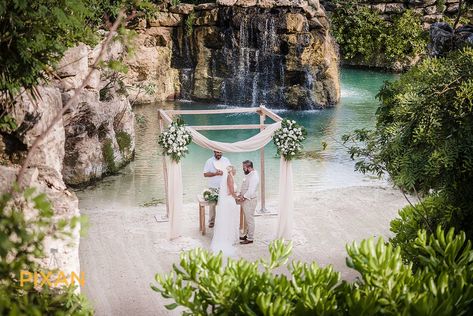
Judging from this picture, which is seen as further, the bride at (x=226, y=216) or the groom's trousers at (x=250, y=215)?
the groom's trousers at (x=250, y=215)

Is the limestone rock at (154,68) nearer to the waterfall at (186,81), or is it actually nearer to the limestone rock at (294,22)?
the waterfall at (186,81)

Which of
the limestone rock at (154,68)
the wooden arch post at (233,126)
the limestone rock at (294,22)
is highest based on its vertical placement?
the limestone rock at (294,22)

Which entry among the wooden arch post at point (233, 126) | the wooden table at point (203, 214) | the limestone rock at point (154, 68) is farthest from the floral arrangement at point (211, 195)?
the limestone rock at point (154, 68)

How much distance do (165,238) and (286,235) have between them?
1.95 m

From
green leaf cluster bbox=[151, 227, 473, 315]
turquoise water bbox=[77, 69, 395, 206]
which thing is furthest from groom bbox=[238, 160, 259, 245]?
green leaf cluster bbox=[151, 227, 473, 315]

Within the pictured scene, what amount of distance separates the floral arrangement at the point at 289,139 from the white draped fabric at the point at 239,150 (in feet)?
0.52

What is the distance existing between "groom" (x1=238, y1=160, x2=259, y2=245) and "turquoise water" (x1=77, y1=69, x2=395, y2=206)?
2573mm

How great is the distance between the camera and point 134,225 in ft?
31.8

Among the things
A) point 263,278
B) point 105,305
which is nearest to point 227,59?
point 105,305

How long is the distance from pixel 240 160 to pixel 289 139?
5.14 m

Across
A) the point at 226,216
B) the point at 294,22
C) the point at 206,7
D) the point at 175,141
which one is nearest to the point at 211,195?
the point at 226,216

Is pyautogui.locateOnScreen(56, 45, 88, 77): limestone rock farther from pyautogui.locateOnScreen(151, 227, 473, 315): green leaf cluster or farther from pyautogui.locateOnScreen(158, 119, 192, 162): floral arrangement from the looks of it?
pyautogui.locateOnScreen(151, 227, 473, 315): green leaf cluster

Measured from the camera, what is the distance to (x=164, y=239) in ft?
29.9

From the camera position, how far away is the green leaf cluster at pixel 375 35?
2591 cm
